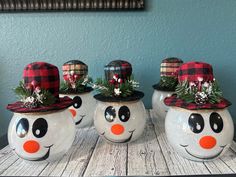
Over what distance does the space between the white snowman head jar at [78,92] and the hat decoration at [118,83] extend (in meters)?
0.10

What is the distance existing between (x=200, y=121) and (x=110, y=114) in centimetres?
22

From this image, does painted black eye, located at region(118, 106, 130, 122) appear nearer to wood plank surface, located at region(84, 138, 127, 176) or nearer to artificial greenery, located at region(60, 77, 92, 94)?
wood plank surface, located at region(84, 138, 127, 176)

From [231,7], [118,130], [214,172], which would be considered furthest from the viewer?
[231,7]

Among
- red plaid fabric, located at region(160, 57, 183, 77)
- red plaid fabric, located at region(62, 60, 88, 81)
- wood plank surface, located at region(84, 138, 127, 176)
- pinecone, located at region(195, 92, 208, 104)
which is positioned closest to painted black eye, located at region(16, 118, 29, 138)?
wood plank surface, located at region(84, 138, 127, 176)

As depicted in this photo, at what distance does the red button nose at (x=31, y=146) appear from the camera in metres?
0.45

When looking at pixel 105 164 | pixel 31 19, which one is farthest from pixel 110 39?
pixel 105 164

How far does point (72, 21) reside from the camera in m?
0.88

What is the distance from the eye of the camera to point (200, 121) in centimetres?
46

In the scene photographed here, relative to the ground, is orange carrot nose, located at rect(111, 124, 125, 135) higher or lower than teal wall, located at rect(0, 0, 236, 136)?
lower

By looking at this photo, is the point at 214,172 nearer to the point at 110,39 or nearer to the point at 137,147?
the point at 137,147

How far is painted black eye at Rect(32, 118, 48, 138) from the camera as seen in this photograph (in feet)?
1.49

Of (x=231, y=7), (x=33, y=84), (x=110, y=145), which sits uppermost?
(x=231, y=7)

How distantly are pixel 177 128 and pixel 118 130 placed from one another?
0.15m

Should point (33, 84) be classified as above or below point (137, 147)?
above
